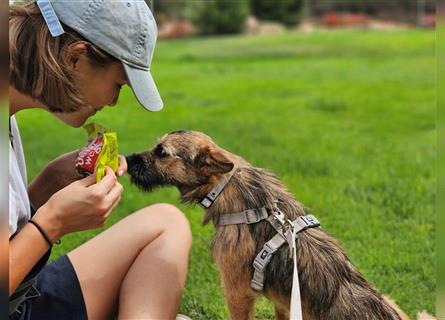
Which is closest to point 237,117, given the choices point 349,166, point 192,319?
point 349,166

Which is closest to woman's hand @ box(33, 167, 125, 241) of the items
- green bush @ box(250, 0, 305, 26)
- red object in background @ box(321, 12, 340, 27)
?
green bush @ box(250, 0, 305, 26)

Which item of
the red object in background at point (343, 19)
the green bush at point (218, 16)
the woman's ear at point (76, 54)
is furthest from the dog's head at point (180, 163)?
the red object in background at point (343, 19)

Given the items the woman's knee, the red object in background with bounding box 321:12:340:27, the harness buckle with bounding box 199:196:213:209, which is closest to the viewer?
the harness buckle with bounding box 199:196:213:209

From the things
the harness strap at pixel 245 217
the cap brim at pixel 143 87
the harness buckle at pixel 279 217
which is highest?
the cap brim at pixel 143 87

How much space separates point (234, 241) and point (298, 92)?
7389 millimetres

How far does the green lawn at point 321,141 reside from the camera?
12.0ft

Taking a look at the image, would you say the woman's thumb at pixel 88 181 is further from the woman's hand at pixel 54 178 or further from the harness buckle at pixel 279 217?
the harness buckle at pixel 279 217

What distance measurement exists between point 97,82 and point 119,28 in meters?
0.19

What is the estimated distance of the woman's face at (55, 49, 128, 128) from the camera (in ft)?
7.18

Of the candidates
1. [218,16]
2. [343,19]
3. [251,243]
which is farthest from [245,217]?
[343,19]

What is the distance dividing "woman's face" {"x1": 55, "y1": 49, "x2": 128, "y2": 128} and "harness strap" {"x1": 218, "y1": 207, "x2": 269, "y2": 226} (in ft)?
1.95

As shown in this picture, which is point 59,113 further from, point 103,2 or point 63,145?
point 63,145

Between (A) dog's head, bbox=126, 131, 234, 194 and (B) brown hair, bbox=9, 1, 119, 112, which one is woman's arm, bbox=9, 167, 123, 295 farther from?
(A) dog's head, bbox=126, 131, 234, 194

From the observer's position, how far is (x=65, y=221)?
2031 mm
